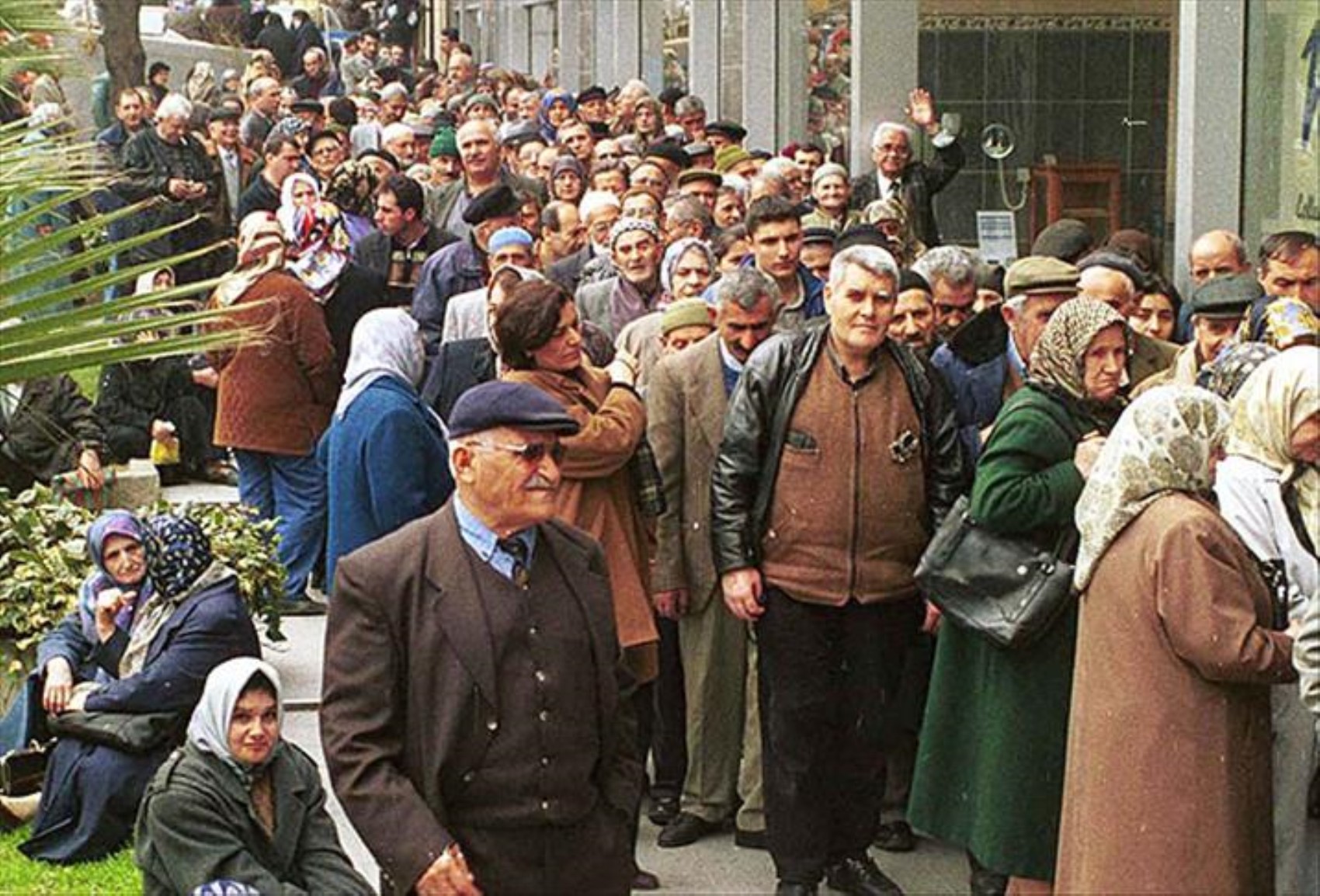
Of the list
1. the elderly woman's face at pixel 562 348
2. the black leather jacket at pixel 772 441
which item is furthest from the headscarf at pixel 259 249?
the elderly woman's face at pixel 562 348

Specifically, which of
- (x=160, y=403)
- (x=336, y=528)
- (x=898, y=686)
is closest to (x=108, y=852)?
(x=336, y=528)

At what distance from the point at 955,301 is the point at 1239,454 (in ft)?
10.7

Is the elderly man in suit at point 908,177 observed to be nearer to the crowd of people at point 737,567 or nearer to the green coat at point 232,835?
the crowd of people at point 737,567

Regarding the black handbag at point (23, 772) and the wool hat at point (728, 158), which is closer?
the black handbag at point (23, 772)

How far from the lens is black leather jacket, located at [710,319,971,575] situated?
320 inches

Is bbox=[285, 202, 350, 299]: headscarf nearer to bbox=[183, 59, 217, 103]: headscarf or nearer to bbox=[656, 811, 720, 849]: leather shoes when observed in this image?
bbox=[656, 811, 720, 849]: leather shoes

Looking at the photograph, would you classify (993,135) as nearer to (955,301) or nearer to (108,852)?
(955,301)

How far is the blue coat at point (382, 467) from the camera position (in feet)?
29.3

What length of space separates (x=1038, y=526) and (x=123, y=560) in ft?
11.4

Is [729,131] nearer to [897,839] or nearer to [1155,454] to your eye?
[897,839]

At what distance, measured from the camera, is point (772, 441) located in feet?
26.9

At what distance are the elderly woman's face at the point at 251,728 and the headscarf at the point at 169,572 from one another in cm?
162

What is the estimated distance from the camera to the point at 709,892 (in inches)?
336

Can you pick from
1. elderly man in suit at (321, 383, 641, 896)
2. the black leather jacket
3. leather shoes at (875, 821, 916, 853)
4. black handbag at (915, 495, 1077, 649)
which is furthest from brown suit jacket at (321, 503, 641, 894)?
leather shoes at (875, 821, 916, 853)
